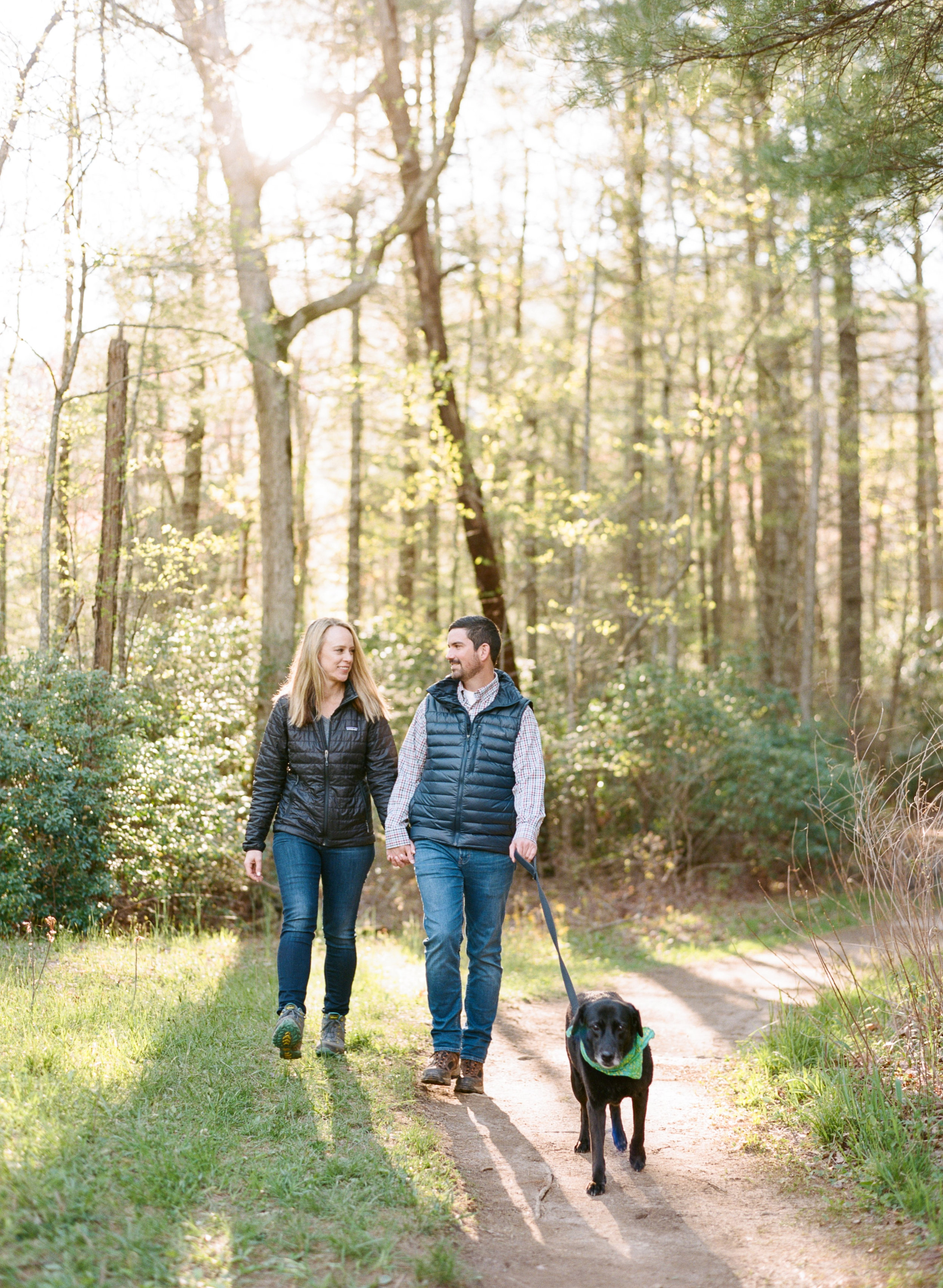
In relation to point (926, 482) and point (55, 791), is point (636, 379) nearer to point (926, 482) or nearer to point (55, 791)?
point (926, 482)

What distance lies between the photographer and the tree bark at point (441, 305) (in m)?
12.8

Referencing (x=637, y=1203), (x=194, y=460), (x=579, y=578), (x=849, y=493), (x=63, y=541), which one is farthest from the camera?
(x=849, y=493)

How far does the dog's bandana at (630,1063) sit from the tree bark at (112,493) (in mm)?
7265

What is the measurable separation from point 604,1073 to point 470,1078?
3.89 feet

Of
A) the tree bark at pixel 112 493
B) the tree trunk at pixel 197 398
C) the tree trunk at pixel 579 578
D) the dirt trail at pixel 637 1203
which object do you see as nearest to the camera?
the dirt trail at pixel 637 1203

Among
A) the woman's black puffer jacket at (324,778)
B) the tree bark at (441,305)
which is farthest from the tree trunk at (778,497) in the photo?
the woman's black puffer jacket at (324,778)

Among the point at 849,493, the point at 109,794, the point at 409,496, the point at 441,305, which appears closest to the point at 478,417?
the point at 409,496

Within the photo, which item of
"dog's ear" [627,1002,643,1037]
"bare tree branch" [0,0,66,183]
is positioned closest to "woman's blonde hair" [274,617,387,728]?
"dog's ear" [627,1002,643,1037]

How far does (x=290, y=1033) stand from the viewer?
15.3ft

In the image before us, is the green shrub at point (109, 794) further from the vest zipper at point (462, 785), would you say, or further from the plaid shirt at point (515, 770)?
the vest zipper at point (462, 785)

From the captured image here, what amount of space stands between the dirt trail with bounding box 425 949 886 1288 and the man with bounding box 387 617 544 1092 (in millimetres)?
339

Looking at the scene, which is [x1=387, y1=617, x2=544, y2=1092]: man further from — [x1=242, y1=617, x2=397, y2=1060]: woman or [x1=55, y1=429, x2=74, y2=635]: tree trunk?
[x1=55, y1=429, x2=74, y2=635]: tree trunk

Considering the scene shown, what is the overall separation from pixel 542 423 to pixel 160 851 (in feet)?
46.9

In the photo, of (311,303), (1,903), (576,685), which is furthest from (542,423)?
(1,903)
